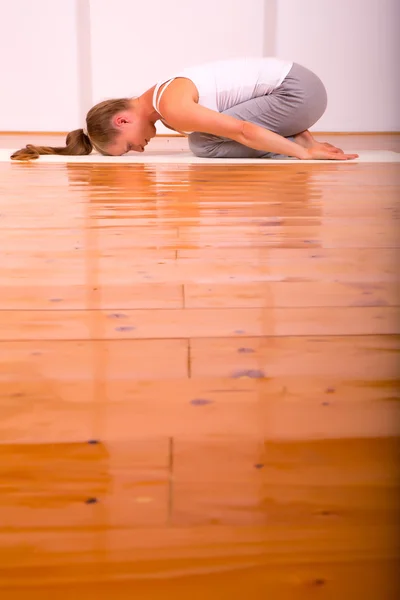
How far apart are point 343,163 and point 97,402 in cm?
246

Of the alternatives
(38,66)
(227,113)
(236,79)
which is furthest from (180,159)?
(38,66)

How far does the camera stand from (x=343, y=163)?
2883 mm

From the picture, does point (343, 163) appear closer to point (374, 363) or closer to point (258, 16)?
point (374, 363)

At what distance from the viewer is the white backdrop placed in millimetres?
5297

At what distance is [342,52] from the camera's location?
5484 millimetres

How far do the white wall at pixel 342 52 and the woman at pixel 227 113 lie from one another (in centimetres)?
251

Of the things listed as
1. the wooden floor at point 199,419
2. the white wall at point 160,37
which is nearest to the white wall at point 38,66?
the white wall at point 160,37

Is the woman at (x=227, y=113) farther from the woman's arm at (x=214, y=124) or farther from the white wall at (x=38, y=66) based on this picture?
the white wall at (x=38, y=66)

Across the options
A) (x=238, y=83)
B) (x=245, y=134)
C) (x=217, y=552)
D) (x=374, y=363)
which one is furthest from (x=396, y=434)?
(x=238, y=83)

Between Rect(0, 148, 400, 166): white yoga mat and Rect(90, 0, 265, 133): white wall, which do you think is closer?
Rect(0, 148, 400, 166): white yoga mat

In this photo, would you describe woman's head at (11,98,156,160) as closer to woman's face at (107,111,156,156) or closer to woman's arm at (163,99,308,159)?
woman's face at (107,111,156,156)

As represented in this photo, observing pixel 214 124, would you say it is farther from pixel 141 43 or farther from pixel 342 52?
pixel 342 52

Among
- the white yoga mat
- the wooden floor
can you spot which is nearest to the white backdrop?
the white yoga mat

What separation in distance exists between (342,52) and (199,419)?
214 inches
